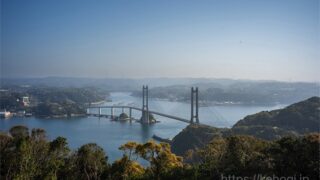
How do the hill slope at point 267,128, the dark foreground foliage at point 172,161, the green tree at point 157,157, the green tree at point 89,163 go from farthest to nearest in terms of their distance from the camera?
1. the hill slope at point 267,128
2. the green tree at point 89,163
3. the green tree at point 157,157
4. the dark foreground foliage at point 172,161

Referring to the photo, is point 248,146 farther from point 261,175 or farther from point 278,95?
point 278,95

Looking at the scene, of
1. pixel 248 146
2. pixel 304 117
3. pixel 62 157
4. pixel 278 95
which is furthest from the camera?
pixel 278 95

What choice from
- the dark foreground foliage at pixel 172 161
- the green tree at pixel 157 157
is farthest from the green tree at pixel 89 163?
the green tree at pixel 157 157

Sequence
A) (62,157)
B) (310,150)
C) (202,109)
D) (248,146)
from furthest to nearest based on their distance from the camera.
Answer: (202,109), (62,157), (248,146), (310,150)

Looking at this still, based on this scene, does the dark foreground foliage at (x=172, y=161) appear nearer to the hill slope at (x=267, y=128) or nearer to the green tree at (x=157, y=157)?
the green tree at (x=157, y=157)

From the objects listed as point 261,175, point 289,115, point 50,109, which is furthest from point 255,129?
point 50,109

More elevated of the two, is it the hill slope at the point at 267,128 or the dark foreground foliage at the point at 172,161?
the dark foreground foliage at the point at 172,161

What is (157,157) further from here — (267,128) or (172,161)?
(267,128)

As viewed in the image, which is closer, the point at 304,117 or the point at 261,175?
the point at 261,175

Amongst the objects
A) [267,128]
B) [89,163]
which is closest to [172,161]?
[89,163]
